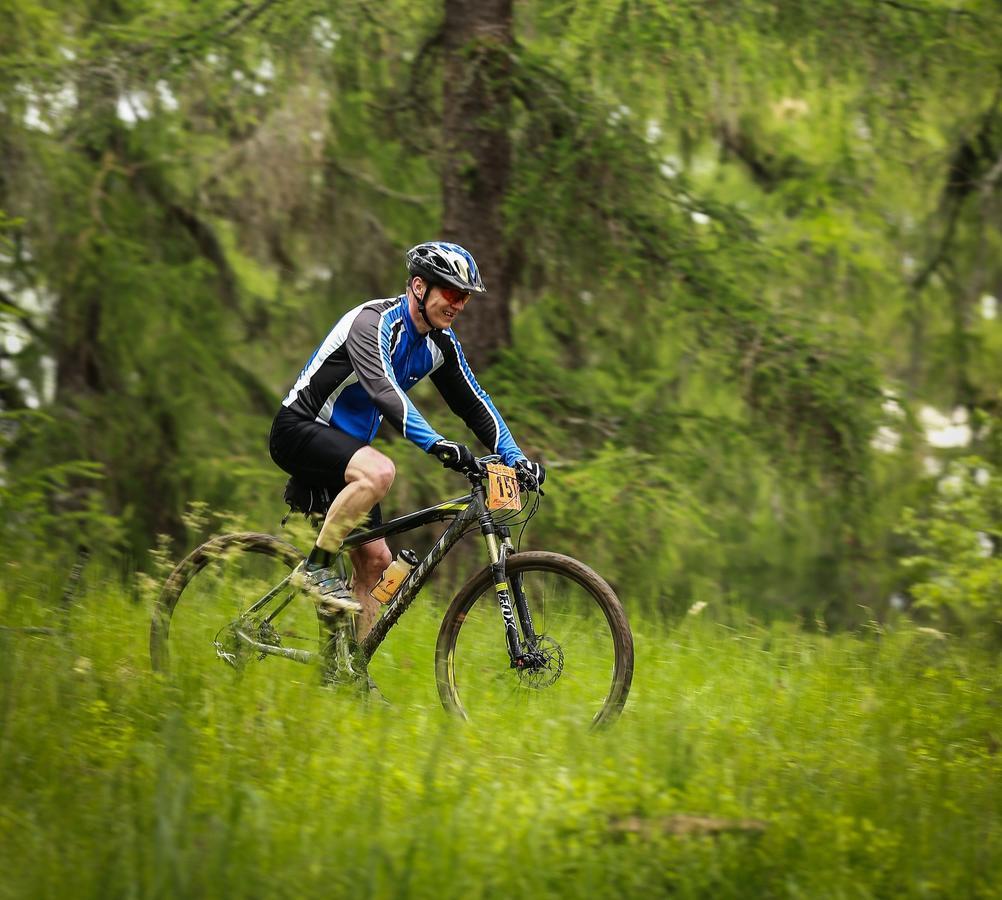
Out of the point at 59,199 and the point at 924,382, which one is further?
the point at 924,382

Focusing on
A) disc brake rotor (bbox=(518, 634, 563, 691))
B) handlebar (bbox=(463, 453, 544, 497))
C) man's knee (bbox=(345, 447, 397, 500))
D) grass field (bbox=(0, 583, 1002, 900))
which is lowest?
grass field (bbox=(0, 583, 1002, 900))

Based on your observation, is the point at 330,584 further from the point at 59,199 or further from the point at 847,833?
the point at 59,199

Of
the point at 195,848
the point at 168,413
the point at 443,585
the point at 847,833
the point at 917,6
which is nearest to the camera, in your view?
the point at 195,848

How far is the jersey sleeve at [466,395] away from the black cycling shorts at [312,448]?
1.65 ft

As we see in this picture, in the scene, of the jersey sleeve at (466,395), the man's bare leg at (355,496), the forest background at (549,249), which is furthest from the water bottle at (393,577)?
the forest background at (549,249)

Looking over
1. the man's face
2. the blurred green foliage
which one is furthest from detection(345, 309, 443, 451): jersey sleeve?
the blurred green foliage

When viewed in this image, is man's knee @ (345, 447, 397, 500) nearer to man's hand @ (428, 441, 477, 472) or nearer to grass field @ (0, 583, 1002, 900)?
man's hand @ (428, 441, 477, 472)

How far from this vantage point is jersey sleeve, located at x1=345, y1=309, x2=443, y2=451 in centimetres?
516

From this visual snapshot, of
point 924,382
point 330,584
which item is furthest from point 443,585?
point 924,382

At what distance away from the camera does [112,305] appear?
10.9m

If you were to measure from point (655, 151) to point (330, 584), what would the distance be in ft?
18.1

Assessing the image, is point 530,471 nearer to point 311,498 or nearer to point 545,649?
point 545,649

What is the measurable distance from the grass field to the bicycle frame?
295mm

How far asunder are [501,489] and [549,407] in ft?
14.4
